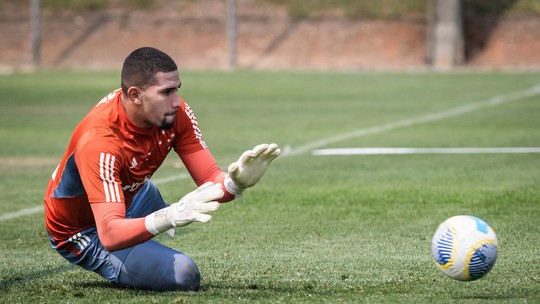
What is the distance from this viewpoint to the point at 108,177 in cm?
598

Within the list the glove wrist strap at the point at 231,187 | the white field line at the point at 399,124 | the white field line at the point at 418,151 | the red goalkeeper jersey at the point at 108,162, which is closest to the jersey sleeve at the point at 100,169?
the red goalkeeper jersey at the point at 108,162

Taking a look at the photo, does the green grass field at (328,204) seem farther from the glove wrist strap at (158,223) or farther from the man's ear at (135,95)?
the man's ear at (135,95)

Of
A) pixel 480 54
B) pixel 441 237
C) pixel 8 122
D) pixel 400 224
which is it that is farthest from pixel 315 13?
pixel 441 237

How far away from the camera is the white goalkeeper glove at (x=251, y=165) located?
20.5 feet

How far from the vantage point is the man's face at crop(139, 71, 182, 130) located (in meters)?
6.02

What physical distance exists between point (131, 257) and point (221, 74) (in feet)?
91.8

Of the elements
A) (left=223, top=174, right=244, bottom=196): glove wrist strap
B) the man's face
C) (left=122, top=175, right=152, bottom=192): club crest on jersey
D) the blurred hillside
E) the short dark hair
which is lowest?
the blurred hillside

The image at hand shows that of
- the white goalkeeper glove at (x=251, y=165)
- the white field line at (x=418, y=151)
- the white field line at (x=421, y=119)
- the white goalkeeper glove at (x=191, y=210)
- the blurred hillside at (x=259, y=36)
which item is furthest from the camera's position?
the blurred hillside at (x=259, y=36)

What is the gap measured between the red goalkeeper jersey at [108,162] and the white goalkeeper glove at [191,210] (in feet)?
1.30

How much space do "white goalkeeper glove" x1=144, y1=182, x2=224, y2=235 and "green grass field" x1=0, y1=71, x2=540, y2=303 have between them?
70 cm

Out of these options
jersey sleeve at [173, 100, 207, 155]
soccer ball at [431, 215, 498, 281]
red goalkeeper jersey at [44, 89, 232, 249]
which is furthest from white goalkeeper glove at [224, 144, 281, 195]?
soccer ball at [431, 215, 498, 281]

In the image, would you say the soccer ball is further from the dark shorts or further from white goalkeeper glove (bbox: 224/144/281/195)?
the dark shorts

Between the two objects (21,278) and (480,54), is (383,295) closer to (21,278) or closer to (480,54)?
(21,278)

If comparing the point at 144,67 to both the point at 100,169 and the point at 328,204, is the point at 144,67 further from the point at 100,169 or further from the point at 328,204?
the point at 328,204
